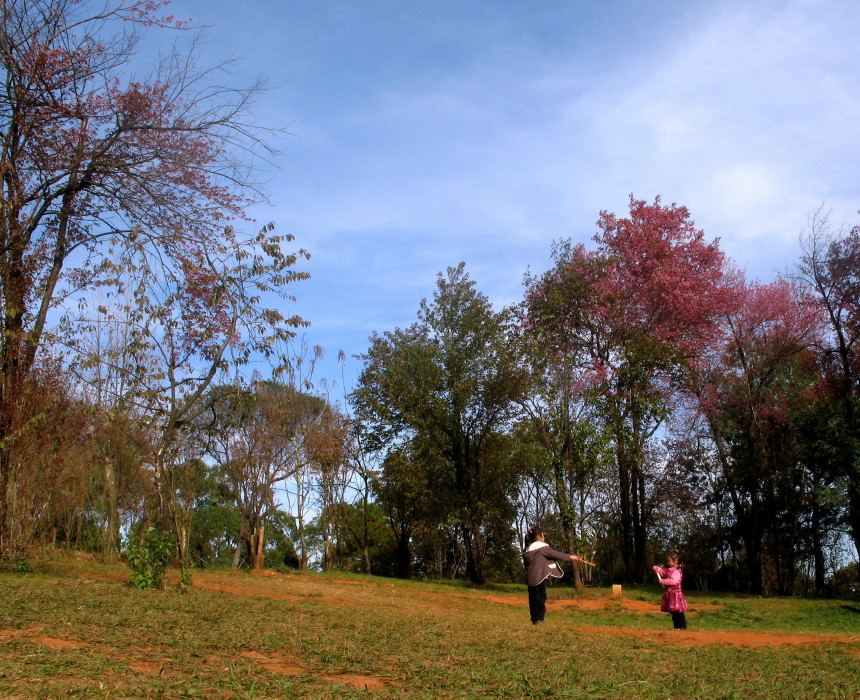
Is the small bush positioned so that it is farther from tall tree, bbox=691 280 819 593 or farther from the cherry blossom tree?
tall tree, bbox=691 280 819 593

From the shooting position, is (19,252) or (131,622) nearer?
(131,622)

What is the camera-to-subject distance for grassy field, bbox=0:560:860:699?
4.11 m

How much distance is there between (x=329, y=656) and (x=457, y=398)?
15823 mm

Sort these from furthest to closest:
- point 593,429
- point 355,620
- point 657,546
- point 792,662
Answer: point 657,546 → point 593,429 → point 355,620 → point 792,662

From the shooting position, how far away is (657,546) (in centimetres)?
3088

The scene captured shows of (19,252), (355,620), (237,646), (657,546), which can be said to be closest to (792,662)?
(355,620)

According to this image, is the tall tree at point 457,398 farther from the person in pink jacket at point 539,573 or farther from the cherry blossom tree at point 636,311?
the person in pink jacket at point 539,573

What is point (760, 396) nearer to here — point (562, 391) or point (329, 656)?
point (562, 391)

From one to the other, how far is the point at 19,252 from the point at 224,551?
26.5 meters

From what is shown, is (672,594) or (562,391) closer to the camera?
(672,594)

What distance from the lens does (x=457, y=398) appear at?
2089 centimetres

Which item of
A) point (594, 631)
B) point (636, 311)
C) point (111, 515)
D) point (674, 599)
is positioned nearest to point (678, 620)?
point (674, 599)

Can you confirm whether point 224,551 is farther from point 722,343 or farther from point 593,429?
point 722,343

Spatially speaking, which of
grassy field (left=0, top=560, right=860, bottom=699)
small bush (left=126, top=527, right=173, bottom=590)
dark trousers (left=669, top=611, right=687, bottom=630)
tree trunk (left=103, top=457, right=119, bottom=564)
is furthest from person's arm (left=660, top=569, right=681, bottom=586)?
tree trunk (left=103, top=457, right=119, bottom=564)
